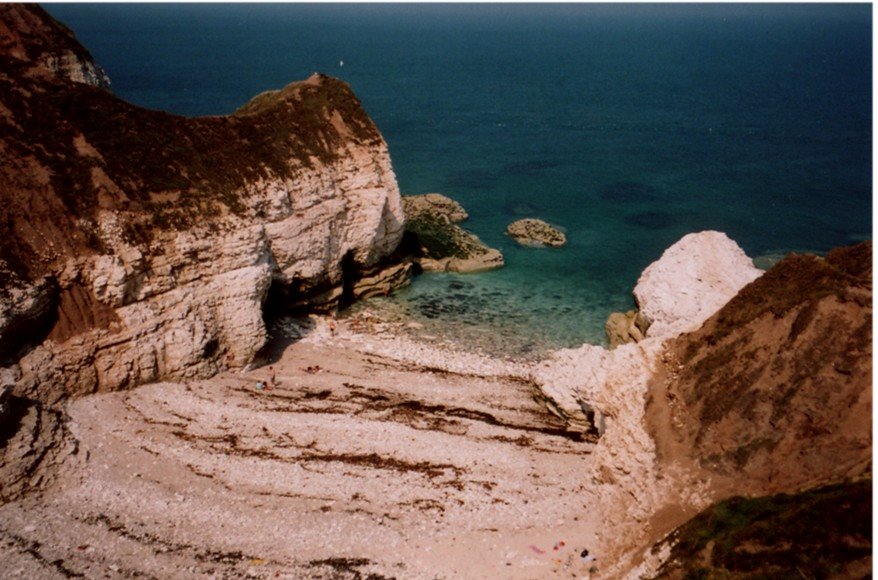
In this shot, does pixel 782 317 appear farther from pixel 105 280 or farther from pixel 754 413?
pixel 105 280

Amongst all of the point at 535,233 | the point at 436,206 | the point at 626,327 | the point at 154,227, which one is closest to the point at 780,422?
the point at 626,327

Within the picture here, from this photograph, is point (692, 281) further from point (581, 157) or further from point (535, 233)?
Result: point (581, 157)

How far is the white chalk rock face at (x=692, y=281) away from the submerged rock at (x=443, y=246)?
14.3 metres

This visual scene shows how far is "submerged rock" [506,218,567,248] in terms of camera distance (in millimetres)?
57406

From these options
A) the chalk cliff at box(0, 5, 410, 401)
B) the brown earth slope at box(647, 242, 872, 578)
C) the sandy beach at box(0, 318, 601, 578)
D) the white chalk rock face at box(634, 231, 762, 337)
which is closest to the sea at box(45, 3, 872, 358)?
the white chalk rock face at box(634, 231, 762, 337)

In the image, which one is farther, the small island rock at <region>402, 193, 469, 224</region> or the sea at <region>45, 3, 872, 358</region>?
the small island rock at <region>402, 193, 469, 224</region>

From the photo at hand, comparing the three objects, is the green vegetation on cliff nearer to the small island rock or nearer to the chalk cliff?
the chalk cliff

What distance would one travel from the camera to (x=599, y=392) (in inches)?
1014

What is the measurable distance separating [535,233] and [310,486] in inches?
1555

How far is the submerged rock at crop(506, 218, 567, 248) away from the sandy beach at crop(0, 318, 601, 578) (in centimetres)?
2679

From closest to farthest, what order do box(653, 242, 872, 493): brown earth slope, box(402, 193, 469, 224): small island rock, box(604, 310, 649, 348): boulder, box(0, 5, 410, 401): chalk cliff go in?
box(653, 242, 872, 493): brown earth slope
box(0, 5, 410, 401): chalk cliff
box(604, 310, 649, 348): boulder
box(402, 193, 469, 224): small island rock

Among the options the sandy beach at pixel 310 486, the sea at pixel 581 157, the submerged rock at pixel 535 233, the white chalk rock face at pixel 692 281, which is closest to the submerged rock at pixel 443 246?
the sea at pixel 581 157

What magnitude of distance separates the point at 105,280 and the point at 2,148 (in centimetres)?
823

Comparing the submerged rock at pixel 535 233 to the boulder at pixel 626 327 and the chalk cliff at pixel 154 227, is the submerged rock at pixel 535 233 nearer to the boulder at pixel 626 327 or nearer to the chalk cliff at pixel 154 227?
the boulder at pixel 626 327
